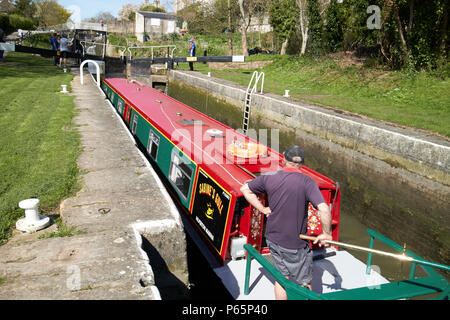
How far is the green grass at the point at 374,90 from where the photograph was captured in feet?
34.1

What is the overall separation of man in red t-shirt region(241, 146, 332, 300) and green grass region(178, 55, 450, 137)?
671 cm

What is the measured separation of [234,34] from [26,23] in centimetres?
2716

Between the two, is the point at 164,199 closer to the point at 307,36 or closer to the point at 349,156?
the point at 349,156

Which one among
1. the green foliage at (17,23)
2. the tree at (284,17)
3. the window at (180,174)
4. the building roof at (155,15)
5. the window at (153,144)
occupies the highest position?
the building roof at (155,15)

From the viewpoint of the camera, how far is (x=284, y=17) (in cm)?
2756

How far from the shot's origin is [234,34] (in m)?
47.2

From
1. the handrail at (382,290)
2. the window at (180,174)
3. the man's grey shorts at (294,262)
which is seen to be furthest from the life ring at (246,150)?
the handrail at (382,290)

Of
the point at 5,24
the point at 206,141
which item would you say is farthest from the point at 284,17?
the point at 5,24

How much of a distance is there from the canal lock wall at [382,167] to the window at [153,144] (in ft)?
15.0

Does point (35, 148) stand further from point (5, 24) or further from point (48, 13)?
point (48, 13)

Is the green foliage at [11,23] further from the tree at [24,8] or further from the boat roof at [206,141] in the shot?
the boat roof at [206,141]

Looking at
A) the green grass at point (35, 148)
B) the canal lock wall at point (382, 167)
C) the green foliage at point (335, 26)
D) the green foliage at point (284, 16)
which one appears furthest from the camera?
the green foliage at point (284, 16)

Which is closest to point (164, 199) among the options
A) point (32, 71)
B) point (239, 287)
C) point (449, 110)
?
point (239, 287)

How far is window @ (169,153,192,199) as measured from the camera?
20.9 ft
